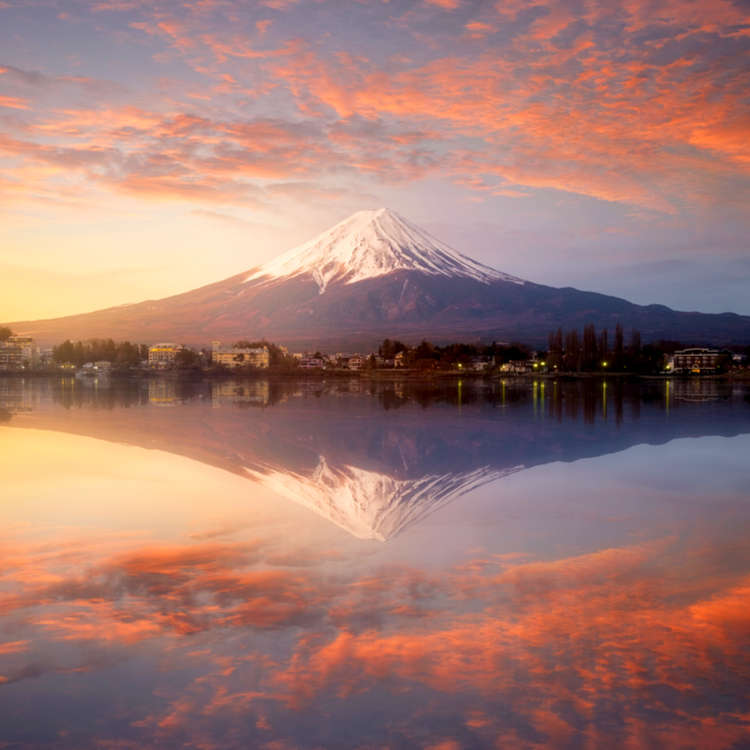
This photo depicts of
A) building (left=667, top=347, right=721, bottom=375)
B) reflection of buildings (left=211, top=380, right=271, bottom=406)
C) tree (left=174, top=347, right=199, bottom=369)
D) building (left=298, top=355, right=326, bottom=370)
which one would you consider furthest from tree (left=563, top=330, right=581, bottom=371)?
tree (left=174, top=347, right=199, bottom=369)

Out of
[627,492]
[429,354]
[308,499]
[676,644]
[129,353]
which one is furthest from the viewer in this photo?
[129,353]

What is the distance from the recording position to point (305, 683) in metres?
4.64

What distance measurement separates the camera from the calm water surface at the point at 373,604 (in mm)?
4242

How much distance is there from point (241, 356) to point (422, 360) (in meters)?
39.1

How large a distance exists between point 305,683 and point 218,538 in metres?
3.89

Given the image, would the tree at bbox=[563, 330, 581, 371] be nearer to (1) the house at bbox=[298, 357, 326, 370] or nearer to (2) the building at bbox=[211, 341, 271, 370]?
(1) the house at bbox=[298, 357, 326, 370]

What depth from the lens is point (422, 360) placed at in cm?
9100

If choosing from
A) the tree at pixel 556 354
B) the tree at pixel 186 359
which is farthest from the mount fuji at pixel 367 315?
the tree at pixel 556 354

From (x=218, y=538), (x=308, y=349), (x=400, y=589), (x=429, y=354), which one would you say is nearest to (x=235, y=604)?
(x=400, y=589)

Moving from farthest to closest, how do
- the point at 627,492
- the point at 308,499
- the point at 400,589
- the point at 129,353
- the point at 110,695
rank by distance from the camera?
the point at 129,353 → the point at 627,492 → the point at 308,499 → the point at 400,589 → the point at 110,695

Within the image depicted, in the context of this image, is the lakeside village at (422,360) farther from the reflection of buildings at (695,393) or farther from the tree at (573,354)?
the reflection of buildings at (695,393)

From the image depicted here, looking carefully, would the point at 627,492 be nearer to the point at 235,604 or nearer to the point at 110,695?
the point at 235,604

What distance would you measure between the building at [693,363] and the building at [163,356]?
73323 mm

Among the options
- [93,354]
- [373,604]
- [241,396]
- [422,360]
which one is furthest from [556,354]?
[373,604]
